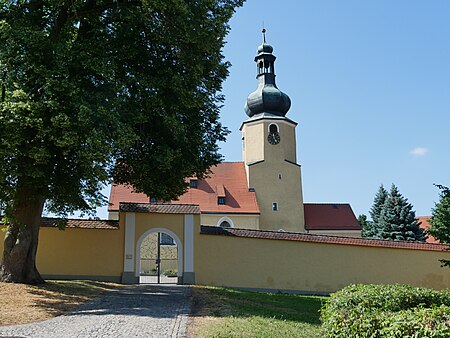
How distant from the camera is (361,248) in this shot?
22297mm

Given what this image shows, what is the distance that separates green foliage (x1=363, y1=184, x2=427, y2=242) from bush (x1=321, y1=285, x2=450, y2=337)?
87.0 ft

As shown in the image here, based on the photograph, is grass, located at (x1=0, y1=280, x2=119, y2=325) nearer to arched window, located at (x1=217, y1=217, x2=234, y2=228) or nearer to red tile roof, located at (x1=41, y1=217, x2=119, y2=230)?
red tile roof, located at (x1=41, y1=217, x2=119, y2=230)

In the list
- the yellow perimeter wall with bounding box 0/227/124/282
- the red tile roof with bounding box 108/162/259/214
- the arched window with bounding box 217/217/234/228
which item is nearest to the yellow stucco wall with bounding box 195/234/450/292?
the yellow perimeter wall with bounding box 0/227/124/282

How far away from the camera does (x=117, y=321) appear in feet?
31.4

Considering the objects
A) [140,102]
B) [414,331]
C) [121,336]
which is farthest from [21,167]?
[414,331]

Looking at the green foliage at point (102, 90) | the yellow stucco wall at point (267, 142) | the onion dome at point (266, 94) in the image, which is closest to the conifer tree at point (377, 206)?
the yellow stucco wall at point (267, 142)

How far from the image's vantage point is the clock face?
4066cm

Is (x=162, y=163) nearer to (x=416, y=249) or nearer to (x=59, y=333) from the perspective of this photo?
(x=59, y=333)

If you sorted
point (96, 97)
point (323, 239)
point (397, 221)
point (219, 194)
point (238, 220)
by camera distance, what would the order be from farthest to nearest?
point (219, 194), point (238, 220), point (397, 221), point (323, 239), point (96, 97)

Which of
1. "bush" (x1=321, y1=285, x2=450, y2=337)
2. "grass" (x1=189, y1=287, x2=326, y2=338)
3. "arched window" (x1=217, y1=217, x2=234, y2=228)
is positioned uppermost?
"arched window" (x1=217, y1=217, x2=234, y2=228)

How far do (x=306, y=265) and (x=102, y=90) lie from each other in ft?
43.4

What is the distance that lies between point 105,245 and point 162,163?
8.00 m

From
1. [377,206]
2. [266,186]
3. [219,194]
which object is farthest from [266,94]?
[377,206]

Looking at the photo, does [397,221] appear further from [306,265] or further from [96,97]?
[96,97]
